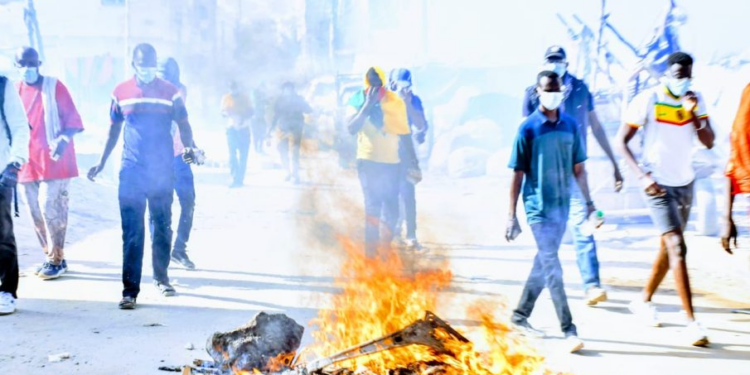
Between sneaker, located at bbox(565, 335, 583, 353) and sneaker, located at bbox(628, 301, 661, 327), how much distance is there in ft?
3.06

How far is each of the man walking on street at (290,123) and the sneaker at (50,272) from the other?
18.3 ft

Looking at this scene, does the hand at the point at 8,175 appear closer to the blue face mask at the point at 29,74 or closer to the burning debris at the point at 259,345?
→ the blue face mask at the point at 29,74

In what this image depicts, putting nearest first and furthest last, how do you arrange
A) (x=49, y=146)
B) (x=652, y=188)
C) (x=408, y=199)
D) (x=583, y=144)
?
(x=652, y=188) < (x=583, y=144) < (x=49, y=146) < (x=408, y=199)

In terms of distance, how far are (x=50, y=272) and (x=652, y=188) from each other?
17.1ft

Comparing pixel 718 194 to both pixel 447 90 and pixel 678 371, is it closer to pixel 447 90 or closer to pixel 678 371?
pixel 678 371

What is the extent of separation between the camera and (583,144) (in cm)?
570

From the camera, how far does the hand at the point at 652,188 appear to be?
5.05m

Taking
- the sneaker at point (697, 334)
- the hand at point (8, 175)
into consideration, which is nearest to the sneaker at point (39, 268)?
the hand at point (8, 175)

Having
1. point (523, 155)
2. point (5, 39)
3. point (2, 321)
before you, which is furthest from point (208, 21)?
point (5, 39)

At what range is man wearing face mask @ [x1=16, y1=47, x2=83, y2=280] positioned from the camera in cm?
678

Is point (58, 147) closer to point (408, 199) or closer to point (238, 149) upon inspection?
point (408, 199)

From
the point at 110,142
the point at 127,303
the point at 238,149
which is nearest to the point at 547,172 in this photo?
the point at 127,303

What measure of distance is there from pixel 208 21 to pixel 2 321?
237 inches

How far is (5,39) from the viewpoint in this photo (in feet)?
59.7
